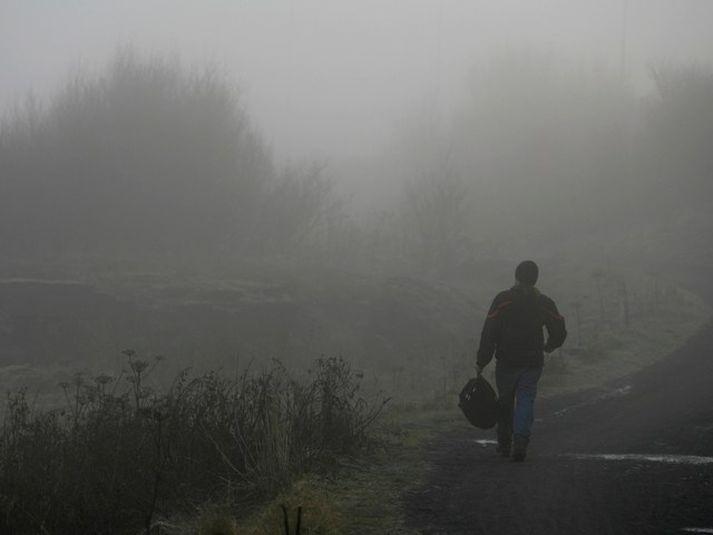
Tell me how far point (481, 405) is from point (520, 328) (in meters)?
0.88

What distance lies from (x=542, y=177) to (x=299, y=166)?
23.6 meters

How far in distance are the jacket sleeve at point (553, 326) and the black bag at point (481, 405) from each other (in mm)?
737

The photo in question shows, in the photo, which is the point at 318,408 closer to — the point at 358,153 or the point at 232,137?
the point at 232,137

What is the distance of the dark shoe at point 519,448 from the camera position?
718cm

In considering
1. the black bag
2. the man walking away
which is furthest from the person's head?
the black bag

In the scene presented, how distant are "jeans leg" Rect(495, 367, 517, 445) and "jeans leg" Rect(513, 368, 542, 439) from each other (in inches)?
2.9

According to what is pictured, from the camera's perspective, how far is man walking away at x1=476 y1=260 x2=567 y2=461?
753 cm

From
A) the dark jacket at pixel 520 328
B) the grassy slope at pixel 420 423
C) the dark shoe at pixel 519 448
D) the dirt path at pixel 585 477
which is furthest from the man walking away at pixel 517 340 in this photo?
the grassy slope at pixel 420 423

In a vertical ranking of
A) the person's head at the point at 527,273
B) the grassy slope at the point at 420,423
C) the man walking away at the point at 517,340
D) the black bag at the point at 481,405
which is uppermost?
the person's head at the point at 527,273

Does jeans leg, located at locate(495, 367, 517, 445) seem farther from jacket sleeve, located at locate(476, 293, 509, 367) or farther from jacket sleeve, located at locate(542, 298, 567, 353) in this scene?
jacket sleeve, located at locate(542, 298, 567, 353)

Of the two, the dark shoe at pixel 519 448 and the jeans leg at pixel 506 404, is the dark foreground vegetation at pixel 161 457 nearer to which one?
the jeans leg at pixel 506 404

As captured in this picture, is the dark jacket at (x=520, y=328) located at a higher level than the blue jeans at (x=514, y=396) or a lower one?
higher

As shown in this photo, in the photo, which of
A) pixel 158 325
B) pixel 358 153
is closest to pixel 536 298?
pixel 158 325

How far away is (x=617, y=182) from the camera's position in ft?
156
